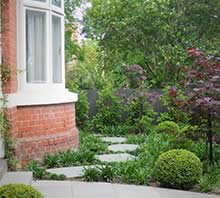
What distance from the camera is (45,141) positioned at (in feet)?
25.1

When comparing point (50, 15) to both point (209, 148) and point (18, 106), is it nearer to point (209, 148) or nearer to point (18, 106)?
point (18, 106)

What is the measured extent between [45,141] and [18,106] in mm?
848

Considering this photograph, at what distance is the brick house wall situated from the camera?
6902 millimetres

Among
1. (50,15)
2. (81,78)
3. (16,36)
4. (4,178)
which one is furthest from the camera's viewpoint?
(81,78)

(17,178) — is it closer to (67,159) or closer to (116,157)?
(67,159)

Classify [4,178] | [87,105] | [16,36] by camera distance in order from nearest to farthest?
[4,178] → [16,36] → [87,105]

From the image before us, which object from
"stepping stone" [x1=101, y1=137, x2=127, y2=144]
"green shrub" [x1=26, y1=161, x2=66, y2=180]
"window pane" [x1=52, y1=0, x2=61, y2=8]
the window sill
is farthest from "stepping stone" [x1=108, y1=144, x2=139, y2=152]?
"window pane" [x1=52, y1=0, x2=61, y2=8]

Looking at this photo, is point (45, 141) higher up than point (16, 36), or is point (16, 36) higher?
point (16, 36)

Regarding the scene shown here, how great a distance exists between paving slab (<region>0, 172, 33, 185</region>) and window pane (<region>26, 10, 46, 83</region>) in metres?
2.05

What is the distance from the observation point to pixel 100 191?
577 centimetres

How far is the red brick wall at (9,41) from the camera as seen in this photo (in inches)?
269

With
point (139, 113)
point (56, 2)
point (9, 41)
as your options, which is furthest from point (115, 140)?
point (9, 41)

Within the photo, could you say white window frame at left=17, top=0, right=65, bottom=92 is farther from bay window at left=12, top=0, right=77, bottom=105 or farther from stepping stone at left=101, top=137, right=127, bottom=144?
stepping stone at left=101, top=137, right=127, bottom=144

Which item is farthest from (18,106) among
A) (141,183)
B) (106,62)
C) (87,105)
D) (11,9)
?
(106,62)
